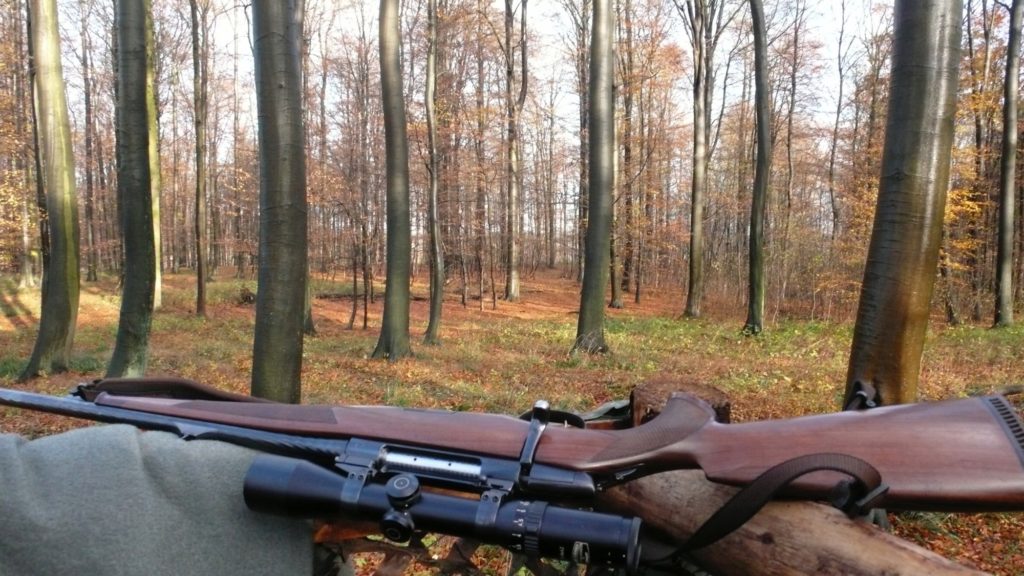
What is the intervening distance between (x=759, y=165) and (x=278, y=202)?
39.2 ft

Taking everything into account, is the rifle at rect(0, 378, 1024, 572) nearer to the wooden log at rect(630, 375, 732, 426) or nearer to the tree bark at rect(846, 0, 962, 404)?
the wooden log at rect(630, 375, 732, 426)

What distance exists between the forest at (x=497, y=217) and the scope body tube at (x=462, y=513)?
0.77 metres

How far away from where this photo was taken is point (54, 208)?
986 cm

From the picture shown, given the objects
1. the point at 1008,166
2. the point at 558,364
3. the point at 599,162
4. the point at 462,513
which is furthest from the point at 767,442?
the point at 1008,166

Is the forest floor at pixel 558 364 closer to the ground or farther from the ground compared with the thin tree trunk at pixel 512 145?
closer to the ground

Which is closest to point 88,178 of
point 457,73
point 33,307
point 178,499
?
point 33,307

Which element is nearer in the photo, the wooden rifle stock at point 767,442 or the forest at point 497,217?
the wooden rifle stock at point 767,442

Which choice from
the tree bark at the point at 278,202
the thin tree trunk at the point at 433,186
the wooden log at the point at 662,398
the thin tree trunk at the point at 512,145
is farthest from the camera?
the thin tree trunk at the point at 512,145

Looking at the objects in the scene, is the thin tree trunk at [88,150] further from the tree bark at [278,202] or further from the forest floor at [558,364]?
the tree bark at [278,202]

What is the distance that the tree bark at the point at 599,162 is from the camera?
10.8 m

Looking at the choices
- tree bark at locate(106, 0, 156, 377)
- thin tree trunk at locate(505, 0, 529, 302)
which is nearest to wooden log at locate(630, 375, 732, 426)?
tree bark at locate(106, 0, 156, 377)

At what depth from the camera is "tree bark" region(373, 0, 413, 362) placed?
11.2 metres

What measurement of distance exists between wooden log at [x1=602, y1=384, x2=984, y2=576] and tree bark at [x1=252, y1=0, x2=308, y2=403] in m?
4.73

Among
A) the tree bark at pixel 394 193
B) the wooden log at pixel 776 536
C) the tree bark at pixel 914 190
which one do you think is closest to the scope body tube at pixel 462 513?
the wooden log at pixel 776 536
